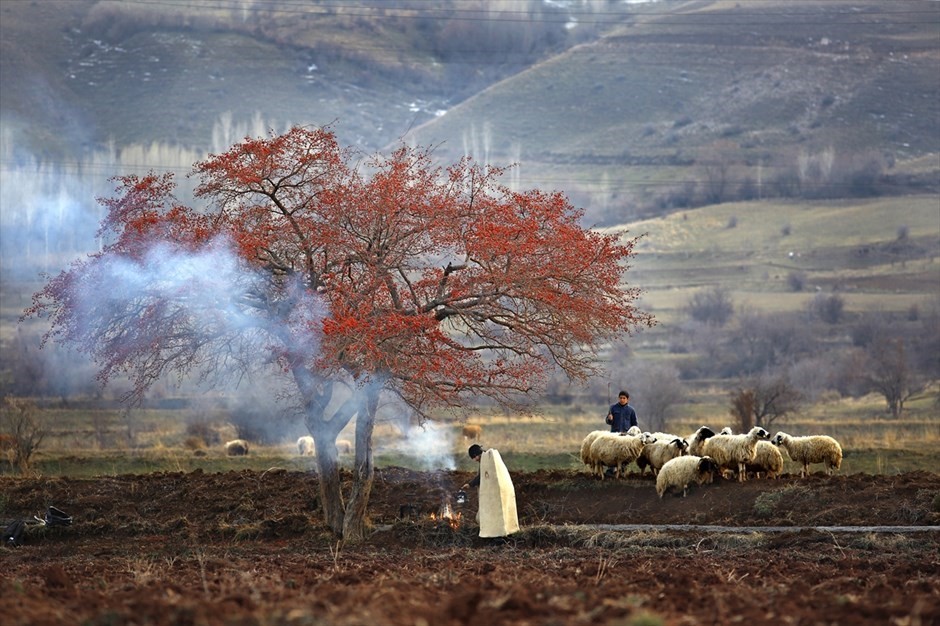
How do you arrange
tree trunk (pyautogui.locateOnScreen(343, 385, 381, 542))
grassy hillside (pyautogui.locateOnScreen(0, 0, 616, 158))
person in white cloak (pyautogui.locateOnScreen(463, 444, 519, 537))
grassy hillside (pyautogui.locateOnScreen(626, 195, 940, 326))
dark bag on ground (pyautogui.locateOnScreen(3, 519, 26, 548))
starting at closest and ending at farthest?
person in white cloak (pyautogui.locateOnScreen(463, 444, 519, 537)), tree trunk (pyautogui.locateOnScreen(343, 385, 381, 542)), dark bag on ground (pyautogui.locateOnScreen(3, 519, 26, 548)), grassy hillside (pyautogui.locateOnScreen(626, 195, 940, 326)), grassy hillside (pyautogui.locateOnScreen(0, 0, 616, 158))

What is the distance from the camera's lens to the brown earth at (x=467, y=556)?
37.3 feet

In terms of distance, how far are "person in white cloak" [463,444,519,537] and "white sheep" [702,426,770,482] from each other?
546 cm

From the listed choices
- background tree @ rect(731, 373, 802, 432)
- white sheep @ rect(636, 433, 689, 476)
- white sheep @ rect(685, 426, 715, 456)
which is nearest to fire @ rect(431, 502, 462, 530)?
white sheep @ rect(636, 433, 689, 476)

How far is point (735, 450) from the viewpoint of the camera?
87.1ft

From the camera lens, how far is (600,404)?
211 feet

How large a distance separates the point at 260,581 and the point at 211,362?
388 inches

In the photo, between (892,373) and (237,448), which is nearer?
(237,448)

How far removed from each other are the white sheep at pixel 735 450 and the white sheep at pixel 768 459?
10 cm

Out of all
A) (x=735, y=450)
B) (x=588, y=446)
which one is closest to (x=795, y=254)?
(x=588, y=446)

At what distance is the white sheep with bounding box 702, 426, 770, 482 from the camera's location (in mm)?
26438

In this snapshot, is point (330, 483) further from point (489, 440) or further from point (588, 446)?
point (489, 440)

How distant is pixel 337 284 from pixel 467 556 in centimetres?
625

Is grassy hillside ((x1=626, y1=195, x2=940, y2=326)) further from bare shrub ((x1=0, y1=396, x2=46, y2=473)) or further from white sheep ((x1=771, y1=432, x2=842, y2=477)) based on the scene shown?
white sheep ((x1=771, y1=432, x2=842, y2=477))

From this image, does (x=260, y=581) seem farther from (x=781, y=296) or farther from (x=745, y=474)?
(x=781, y=296)
